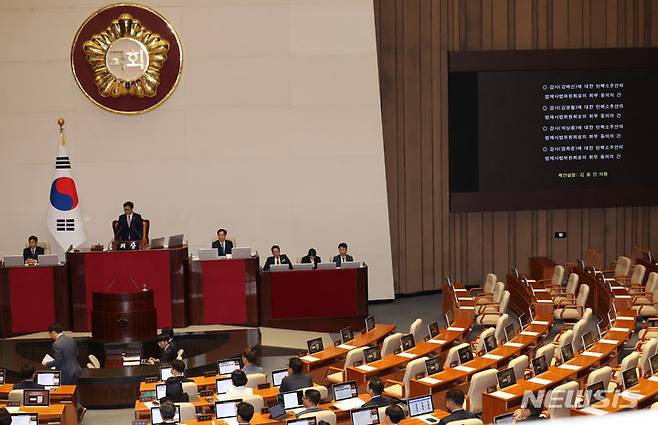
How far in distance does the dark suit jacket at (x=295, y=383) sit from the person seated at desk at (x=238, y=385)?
0.32 m

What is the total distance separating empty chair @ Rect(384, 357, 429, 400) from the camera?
29.1 ft

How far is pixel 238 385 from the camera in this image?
26.8ft

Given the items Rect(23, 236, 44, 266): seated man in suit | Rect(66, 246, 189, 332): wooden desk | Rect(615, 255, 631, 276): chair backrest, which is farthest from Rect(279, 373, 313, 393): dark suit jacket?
Rect(615, 255, 631, 276): chair backrest

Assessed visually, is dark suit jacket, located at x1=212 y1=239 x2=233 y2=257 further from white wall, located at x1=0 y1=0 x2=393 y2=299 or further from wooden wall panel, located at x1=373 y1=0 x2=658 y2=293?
wooden wall panel, located at x1=373 y1=0 x2=658 y2=293

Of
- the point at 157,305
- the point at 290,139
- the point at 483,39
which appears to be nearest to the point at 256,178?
the point at 290,139

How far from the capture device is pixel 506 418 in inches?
274

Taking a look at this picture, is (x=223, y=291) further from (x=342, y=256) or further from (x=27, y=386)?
(x=27, y=386)

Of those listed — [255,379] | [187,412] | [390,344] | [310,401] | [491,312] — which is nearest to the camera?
[310,401]

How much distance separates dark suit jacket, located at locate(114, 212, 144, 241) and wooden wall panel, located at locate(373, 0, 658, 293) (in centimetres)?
543

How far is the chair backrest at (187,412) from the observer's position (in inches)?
299

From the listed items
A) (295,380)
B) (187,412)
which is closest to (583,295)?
(295,380)

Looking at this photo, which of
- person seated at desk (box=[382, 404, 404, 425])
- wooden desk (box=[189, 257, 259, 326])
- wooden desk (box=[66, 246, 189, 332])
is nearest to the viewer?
person seated at desk (box=[382, 404, 404, 425])

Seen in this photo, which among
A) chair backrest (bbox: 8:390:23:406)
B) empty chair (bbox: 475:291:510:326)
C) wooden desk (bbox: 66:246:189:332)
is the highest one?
→ wooden desk (bbox: 66:246:189:332)

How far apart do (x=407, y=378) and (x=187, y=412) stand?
7.57 ft
